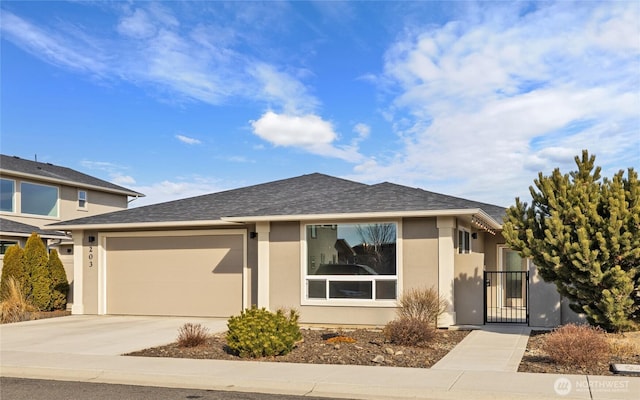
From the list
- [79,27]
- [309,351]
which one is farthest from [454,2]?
[79,27]

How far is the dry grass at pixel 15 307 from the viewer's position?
18.4 meters

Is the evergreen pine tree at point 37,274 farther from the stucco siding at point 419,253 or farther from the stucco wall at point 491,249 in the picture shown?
the stucco wall at point 491,249

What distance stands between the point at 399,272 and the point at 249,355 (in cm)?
555

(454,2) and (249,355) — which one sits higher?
(454,2)

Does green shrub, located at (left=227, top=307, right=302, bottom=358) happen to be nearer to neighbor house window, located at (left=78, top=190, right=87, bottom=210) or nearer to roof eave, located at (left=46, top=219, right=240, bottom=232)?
roof eave, located at (left=46, top=219, right=240, bottom=232)

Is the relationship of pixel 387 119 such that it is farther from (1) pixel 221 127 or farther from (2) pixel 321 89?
(1) pixel 221 127

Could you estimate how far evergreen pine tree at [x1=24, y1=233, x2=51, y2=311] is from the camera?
20.2 meters

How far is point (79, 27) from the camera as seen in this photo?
18.1m

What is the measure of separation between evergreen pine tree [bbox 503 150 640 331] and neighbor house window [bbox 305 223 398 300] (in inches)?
133

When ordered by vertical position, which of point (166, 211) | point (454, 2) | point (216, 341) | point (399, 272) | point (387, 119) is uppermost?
point (454, 2)

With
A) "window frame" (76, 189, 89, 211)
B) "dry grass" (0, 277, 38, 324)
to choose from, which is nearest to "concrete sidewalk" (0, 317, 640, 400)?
"dry grass" (0, 277, 38, 324)

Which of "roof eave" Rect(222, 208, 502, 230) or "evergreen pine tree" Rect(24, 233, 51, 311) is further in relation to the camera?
"evergreen pine tree" Rect(24, 233, 51, 311)

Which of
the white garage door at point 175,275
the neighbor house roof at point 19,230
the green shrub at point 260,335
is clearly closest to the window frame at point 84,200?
the neighbor house roof at point 19,230

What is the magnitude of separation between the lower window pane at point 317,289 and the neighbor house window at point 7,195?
56.5 ft
